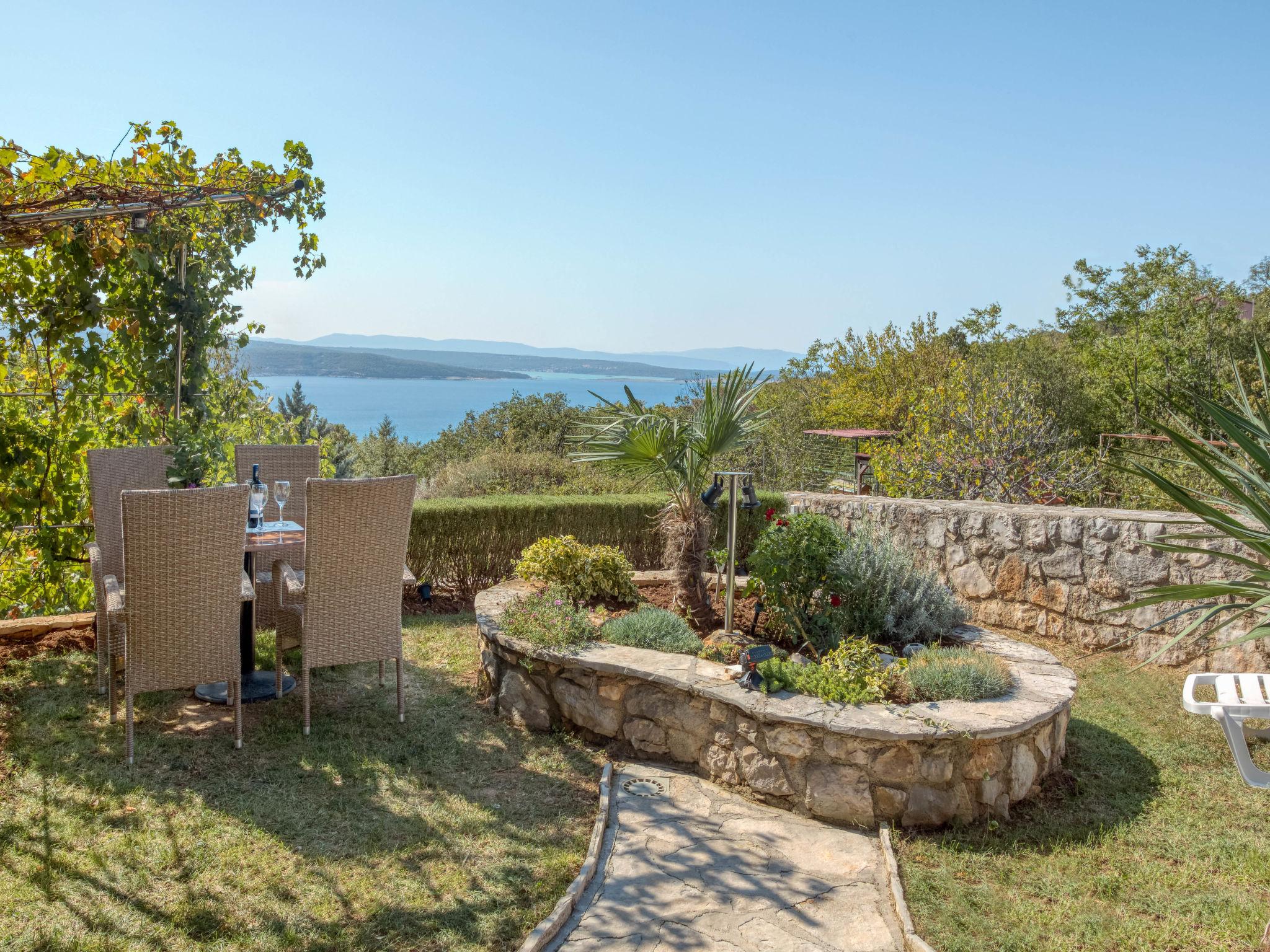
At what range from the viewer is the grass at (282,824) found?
7.34 feet

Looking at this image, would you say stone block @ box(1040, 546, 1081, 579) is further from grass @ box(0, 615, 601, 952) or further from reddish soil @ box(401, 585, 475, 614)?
reddish soil @ box(401, 585, 475, 614)

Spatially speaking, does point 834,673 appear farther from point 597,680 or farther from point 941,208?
point 941,208

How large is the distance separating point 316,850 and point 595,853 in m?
0.97

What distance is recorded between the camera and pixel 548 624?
3848mm

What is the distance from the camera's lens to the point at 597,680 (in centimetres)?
360

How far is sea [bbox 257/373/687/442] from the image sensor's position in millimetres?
70812

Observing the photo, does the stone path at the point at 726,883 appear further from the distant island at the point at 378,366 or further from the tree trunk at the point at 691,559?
the distant island at the point at 378,366

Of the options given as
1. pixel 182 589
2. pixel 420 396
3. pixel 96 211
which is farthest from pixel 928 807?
pixel 420 396

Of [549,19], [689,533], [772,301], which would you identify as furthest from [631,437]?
[772,301]

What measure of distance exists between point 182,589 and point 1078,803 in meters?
3.81

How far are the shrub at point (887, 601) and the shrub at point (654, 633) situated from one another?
0.88 meters

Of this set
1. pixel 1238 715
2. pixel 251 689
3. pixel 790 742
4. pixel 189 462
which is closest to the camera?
pixel 1238 715

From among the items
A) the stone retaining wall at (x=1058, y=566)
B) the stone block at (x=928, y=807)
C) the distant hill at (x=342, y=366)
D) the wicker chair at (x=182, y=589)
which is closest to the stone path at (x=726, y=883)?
the stone block at (x=928, y=807)

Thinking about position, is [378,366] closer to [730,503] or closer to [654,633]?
[730,503]
